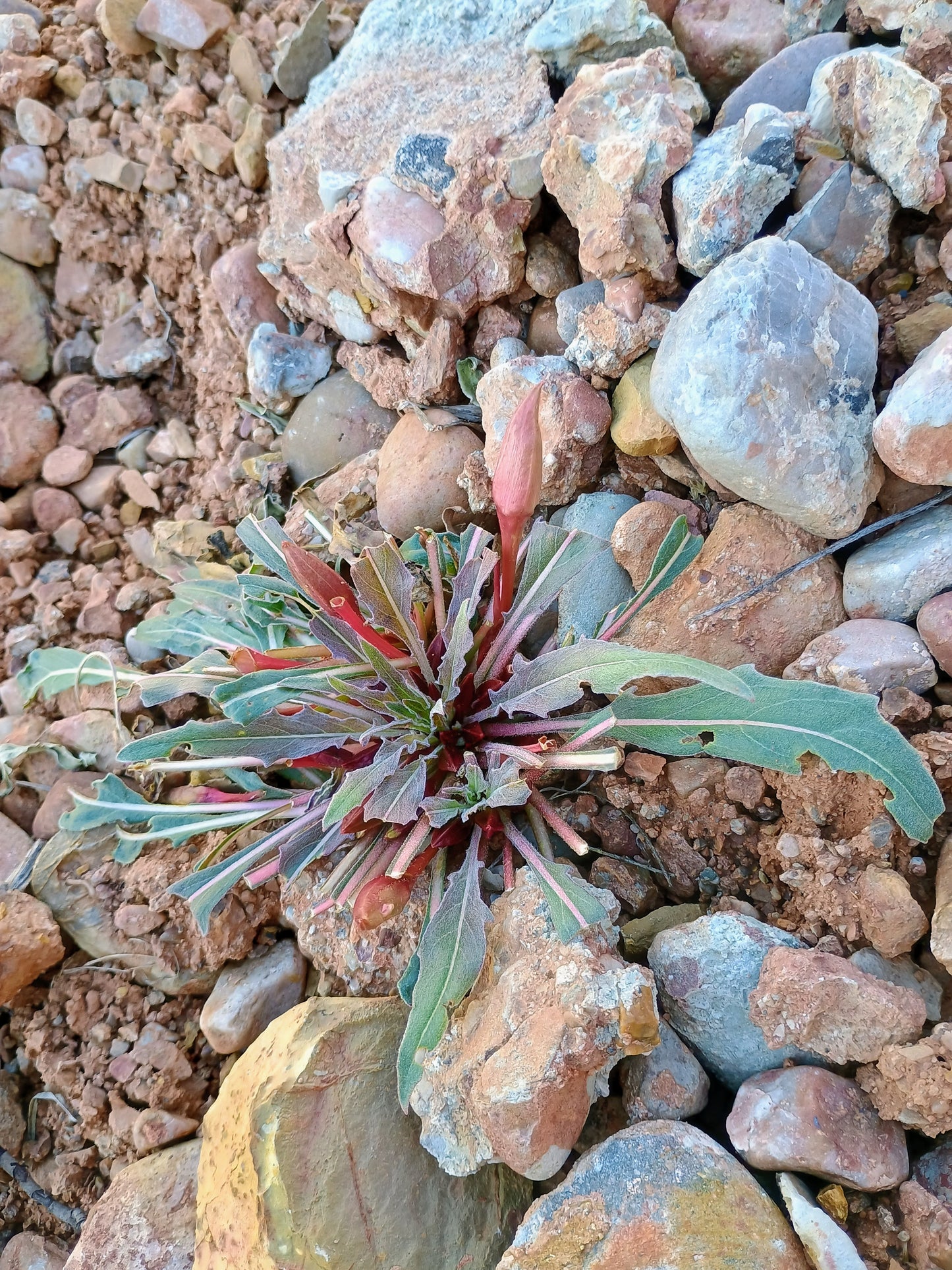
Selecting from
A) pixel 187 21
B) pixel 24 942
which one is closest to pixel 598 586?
pixel 24 942

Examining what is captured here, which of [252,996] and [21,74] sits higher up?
[21,74]

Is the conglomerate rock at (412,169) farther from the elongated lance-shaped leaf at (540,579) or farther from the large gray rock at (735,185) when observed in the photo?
the elongated lance-shaped leaf at (540,579)

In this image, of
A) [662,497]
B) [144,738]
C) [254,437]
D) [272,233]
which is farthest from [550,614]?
[272,233]

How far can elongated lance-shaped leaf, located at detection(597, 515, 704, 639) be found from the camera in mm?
1538

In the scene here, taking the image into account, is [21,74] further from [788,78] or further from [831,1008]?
[831,1008]

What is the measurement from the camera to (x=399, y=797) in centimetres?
147

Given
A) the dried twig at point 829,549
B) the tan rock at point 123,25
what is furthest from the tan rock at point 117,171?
the dried twig at point 829,549

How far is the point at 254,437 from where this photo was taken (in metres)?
2.36

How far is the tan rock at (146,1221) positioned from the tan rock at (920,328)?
2.08 m

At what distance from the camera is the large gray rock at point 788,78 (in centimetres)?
162

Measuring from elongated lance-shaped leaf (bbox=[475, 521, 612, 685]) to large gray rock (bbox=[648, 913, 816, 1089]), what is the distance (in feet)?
2.12

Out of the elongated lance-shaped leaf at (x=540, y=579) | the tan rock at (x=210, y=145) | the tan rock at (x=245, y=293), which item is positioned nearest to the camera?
the elongated lance-shaped leaf at (x=540, y=579)

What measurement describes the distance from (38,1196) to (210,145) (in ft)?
9.22

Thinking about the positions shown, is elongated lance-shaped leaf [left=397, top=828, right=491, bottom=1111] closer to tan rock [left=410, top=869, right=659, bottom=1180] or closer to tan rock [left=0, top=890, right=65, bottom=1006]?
tan rock [left=410, top=869, right=659, bottom=1180]
